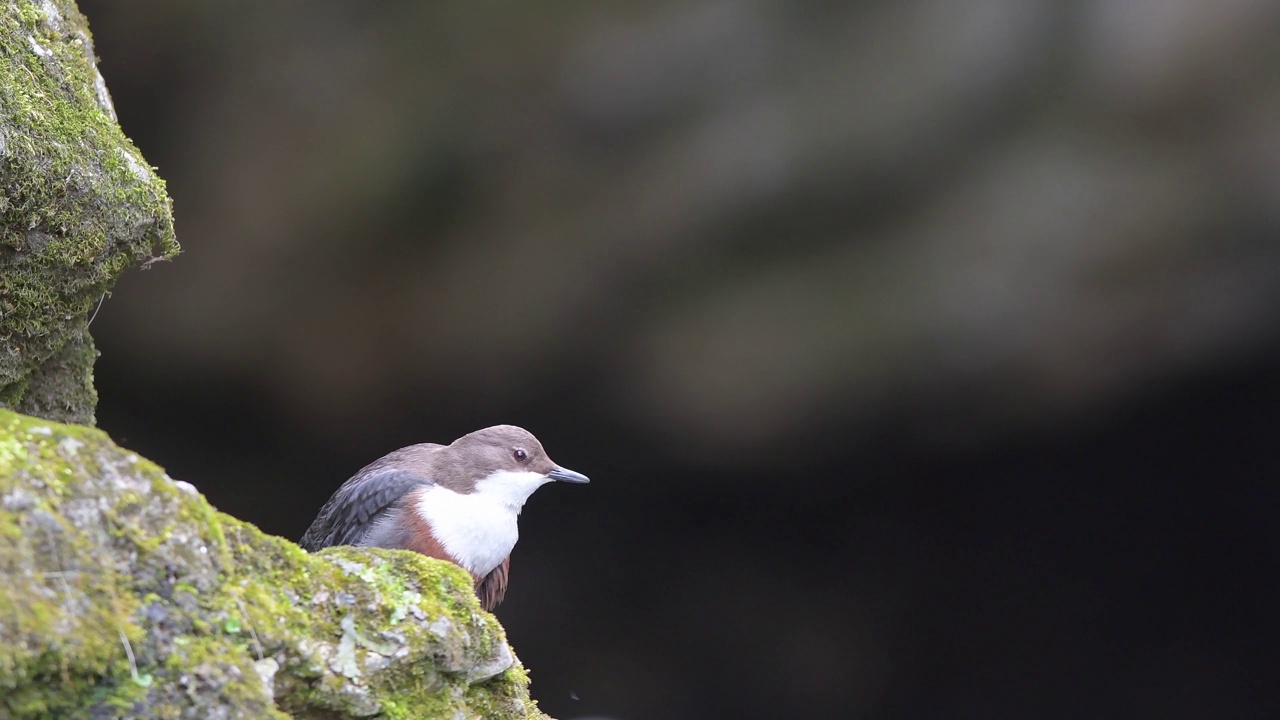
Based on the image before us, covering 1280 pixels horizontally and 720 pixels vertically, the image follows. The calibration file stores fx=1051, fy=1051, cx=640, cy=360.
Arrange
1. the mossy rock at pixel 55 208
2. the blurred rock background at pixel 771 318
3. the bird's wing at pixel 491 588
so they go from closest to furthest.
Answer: the mossy rock at pixel 55 208
the bird's wing at pixel 491 588
the blurred rock background at pixel 771 318

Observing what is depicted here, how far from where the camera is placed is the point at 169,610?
85.0 inches

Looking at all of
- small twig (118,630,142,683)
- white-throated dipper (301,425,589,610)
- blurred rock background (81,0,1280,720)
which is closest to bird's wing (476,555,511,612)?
white-throated dipper (301,425,589,610)

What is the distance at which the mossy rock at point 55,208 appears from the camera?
11.4ft

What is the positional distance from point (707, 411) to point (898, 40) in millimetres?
3618

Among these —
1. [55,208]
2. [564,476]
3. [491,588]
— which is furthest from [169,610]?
[564,476]

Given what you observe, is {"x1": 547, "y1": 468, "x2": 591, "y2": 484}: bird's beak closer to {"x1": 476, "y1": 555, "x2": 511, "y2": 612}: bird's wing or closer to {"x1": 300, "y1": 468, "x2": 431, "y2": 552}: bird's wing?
{"x1": 476, "y1": 555, "x2": 511, "y2": 612}: bird's wing

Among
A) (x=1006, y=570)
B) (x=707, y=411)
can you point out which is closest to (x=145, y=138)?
(x=707, y=411)

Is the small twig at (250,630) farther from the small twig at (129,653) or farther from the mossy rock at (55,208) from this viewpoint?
the mossy rock at (55,208)

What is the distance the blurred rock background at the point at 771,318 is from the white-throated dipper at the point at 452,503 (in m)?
3.92

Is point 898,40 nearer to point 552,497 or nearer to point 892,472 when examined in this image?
point 892,472

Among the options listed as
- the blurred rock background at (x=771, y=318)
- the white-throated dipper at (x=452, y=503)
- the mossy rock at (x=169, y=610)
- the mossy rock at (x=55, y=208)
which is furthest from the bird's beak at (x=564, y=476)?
the blurred rock background at (x=771, y=318)

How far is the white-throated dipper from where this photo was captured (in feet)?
15.3

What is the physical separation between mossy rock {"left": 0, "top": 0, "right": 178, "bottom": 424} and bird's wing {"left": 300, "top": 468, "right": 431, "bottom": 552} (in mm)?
1196

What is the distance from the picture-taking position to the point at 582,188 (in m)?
8.54
